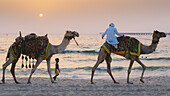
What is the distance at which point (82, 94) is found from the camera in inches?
301

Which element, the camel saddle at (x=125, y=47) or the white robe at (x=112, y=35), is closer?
the white robe at (x=112, y=35)

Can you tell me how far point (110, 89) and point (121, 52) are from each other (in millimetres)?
1852

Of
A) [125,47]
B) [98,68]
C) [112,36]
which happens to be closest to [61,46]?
[112,36]

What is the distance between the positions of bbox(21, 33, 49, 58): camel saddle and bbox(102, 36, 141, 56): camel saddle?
2.46 meters

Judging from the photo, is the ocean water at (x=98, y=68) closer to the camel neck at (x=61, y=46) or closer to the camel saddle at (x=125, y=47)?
the camel saddle at (x=125, y=47)

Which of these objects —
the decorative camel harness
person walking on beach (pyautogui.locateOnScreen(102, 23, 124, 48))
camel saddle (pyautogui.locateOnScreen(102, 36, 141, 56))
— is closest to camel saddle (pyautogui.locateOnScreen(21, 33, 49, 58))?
the decorative camel harness

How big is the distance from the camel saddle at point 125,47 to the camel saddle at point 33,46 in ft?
8.07

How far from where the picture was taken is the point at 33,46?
963 cm

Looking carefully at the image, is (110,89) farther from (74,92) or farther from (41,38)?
(41,38)

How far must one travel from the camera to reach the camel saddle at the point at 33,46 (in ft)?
31.6

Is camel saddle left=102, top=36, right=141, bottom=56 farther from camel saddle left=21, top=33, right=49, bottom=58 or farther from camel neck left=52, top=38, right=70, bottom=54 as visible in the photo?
camel saddle left=21, top=33, right=49, bottom=58

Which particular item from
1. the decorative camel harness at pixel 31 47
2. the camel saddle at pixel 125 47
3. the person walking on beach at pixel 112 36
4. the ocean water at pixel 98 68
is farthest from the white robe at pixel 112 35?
the decorative camel harness at pixel 31 47

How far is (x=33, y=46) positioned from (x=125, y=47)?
367 centimetres

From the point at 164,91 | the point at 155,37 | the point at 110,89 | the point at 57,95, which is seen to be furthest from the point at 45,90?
the point at 155,37
